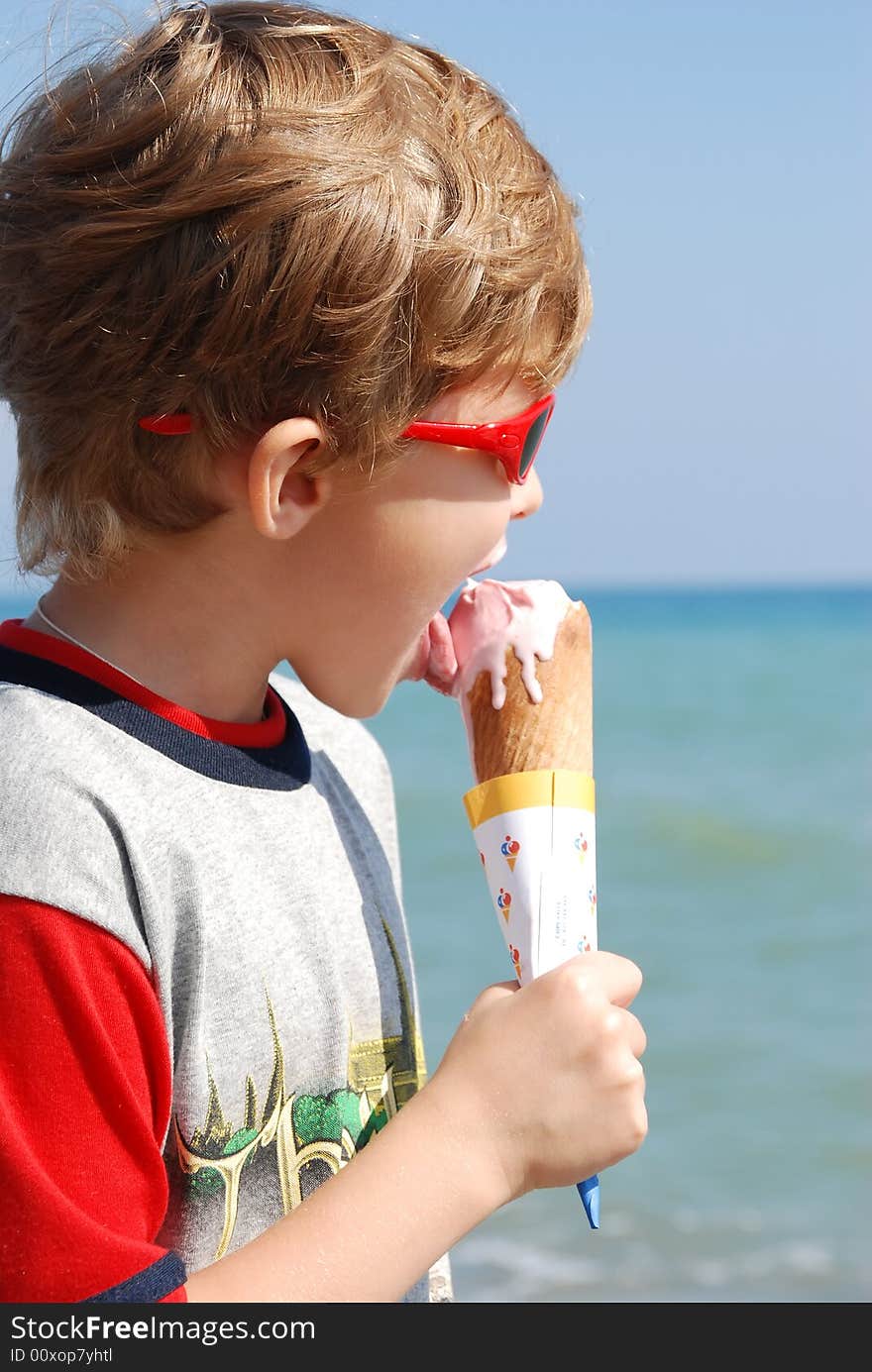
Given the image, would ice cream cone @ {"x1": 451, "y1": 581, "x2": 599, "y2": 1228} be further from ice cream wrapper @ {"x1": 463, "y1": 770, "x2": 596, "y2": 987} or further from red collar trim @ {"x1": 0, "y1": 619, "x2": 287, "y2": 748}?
→ red collar trim @ {"x1": 0, "y1": 619, "x2": 287, "y2": 748}

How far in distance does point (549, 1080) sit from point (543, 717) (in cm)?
45

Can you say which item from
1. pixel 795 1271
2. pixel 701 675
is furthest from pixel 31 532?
pixel 701 675

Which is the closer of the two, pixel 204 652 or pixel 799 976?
pixel 204 652

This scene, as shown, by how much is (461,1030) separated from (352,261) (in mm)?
803

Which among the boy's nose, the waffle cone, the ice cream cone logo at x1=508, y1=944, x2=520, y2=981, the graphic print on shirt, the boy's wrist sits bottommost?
the graphic print on shirt

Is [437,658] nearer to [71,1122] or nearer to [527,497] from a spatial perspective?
[527,497]

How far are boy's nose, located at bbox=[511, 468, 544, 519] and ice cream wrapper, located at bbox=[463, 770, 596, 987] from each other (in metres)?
0.31

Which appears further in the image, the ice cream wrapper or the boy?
the ice cream wrapper

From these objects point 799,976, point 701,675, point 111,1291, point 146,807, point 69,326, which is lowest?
point 701,675

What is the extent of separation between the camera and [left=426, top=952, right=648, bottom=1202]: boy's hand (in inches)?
54.9

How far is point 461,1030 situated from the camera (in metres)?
1.49

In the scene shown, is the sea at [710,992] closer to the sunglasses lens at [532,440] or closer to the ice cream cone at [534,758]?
the ice cream cone at [534,758]

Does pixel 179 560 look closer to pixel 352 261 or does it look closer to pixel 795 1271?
pixel 352 261

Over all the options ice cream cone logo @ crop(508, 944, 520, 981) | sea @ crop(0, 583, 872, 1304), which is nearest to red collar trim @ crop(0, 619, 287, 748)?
ice cream cone logo @ crop(508, 944, 520, 981)
